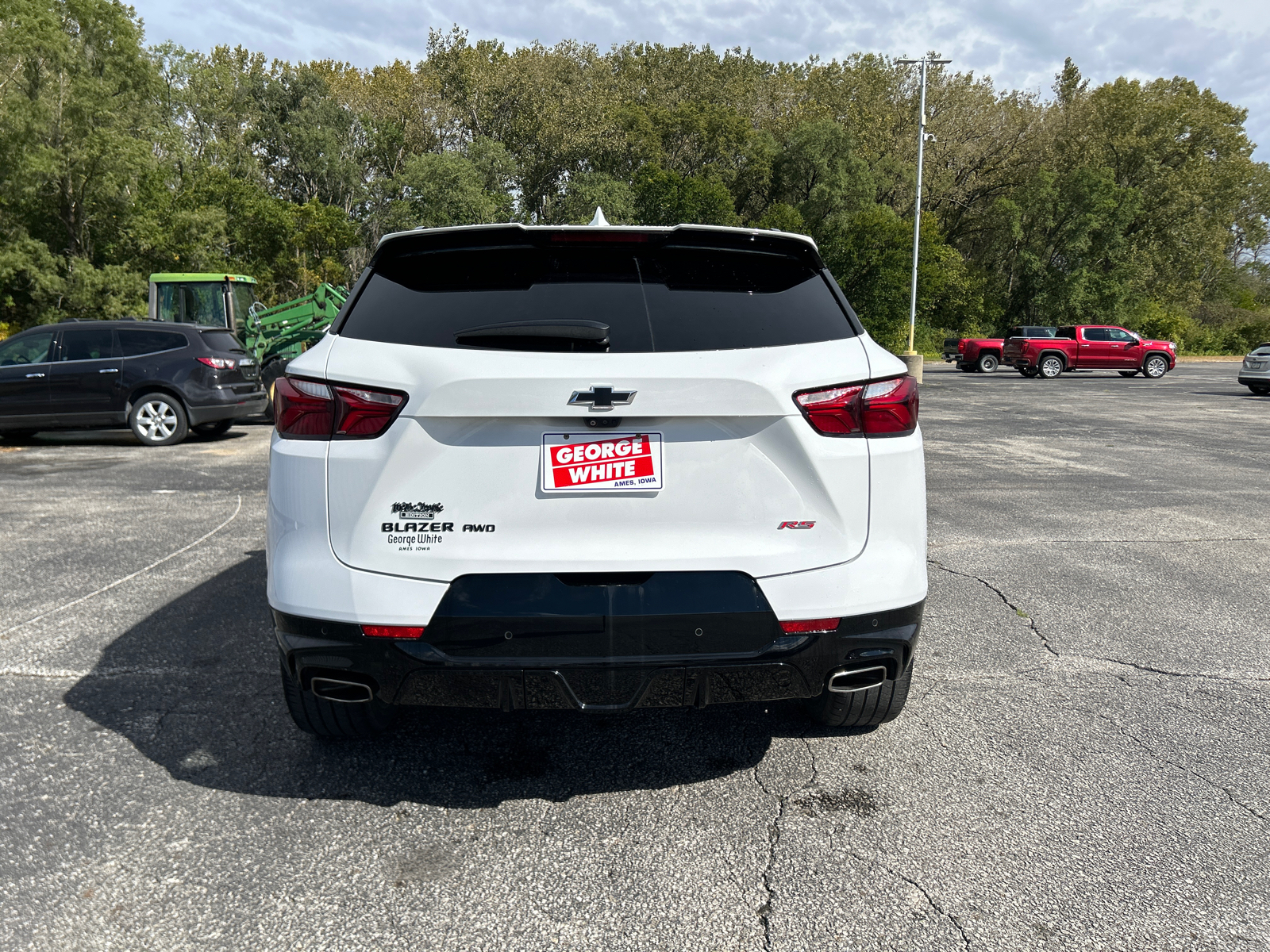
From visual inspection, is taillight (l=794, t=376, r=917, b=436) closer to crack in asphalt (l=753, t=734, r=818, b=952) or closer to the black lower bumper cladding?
the black lower bumper cladding

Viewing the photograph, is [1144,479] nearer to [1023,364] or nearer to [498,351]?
[498,351]

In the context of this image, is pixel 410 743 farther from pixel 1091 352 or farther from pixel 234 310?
pixel 1091 352

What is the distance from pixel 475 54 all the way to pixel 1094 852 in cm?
6111

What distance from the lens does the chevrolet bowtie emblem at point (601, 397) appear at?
8.21 ft

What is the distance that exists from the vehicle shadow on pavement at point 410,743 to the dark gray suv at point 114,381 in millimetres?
9898

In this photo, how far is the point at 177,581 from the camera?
218 inches

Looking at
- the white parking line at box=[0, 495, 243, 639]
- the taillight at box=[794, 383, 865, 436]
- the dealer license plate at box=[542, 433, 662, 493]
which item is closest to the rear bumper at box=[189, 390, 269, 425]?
the white parking line at box=[0, 495, 243, 639]

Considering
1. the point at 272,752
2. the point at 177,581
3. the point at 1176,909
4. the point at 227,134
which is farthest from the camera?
the point at 227,134

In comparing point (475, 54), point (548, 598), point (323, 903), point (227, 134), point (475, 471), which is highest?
point (475, 54)

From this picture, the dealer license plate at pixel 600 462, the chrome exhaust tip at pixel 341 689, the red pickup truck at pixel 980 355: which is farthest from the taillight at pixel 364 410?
the red pickup truck at pixel 980 355

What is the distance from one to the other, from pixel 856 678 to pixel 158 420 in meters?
12.7

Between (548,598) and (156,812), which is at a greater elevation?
(548,598)

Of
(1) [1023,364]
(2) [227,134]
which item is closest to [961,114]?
(1) [1023,364]

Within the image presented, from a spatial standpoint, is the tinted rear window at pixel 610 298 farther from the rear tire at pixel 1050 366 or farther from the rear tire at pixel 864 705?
the rear tire at pixel 1050 366
